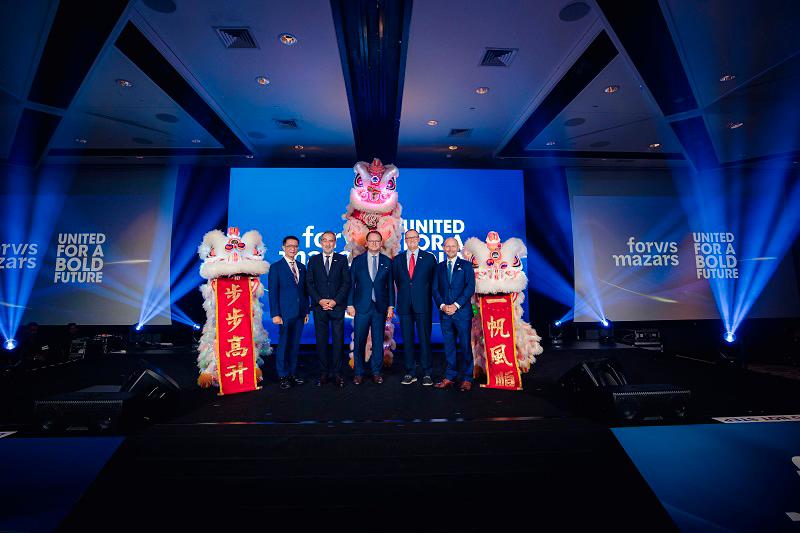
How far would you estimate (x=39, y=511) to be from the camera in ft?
5.36

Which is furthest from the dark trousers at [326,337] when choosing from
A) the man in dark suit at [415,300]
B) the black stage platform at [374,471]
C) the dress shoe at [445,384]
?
the dress shoe at [445,384]

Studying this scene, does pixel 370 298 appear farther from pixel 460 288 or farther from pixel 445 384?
pixel 445 384

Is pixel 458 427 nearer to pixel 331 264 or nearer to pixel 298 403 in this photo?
pixel 298 403

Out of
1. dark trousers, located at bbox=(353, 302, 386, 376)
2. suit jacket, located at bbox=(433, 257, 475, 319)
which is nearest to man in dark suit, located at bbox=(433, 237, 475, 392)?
suit jacket, located at bbox=(433, 257, 475, 319)

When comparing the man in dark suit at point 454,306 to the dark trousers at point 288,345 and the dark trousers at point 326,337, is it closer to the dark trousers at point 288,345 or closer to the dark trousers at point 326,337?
the dark trousers at point 326,337

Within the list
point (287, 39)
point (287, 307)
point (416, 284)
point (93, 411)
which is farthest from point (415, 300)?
point (287, 39)

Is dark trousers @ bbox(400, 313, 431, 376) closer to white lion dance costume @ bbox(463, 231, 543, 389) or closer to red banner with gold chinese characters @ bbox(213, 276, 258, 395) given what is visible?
white lion dance costume @ bbox(463, 231, 543, 389)

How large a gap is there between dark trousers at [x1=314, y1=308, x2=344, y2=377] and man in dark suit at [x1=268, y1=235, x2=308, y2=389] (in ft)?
0.64

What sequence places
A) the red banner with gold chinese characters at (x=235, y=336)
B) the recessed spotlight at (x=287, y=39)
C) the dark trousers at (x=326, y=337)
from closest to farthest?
the red banner with gold chinese characters at (x=235, y=336) → the dark trousers at (x=326, y=337) → the recessed spotlight at (x=287, y=39)

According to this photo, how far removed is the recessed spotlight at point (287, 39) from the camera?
150 inches

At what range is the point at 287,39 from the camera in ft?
12.6

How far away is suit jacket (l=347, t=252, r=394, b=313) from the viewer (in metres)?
3.50

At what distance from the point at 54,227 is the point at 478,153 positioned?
8236mm

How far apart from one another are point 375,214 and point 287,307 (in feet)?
5.56
